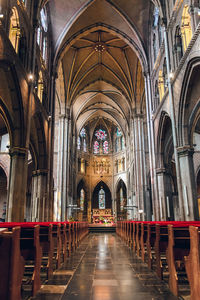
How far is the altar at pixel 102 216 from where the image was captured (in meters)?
35.4

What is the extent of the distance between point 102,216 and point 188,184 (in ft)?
88.0

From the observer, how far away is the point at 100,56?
25.0 meters

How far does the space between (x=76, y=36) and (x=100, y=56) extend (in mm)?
5118

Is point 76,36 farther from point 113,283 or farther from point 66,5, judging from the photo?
point 113,283

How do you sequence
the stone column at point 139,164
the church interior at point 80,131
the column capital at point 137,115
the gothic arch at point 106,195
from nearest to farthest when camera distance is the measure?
1. the church interior at point 80,131
2. the stone column at point 139,164
3. the column capital at point 137,115
4. the gothic arch at point 106,195

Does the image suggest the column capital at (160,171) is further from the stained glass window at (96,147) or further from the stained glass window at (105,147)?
the stained glass window at (96,147)

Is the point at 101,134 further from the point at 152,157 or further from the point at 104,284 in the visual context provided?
the point at 104,284

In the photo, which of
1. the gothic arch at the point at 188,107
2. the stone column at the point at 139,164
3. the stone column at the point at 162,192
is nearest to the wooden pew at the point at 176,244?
the gothic arch at the point at 188,107

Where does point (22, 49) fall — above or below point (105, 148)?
below

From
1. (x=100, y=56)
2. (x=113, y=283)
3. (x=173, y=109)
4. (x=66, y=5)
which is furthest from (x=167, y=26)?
(x=113, y=283)

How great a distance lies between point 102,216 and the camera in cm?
3653

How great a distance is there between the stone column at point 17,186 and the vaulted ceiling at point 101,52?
10.1 meters

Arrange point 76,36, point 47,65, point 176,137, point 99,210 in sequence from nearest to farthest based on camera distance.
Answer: point 176,137, point 47,65, point 76,36, point 99,210

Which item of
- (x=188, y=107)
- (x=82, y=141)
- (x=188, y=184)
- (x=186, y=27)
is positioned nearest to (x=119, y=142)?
(x=82, y=141)
